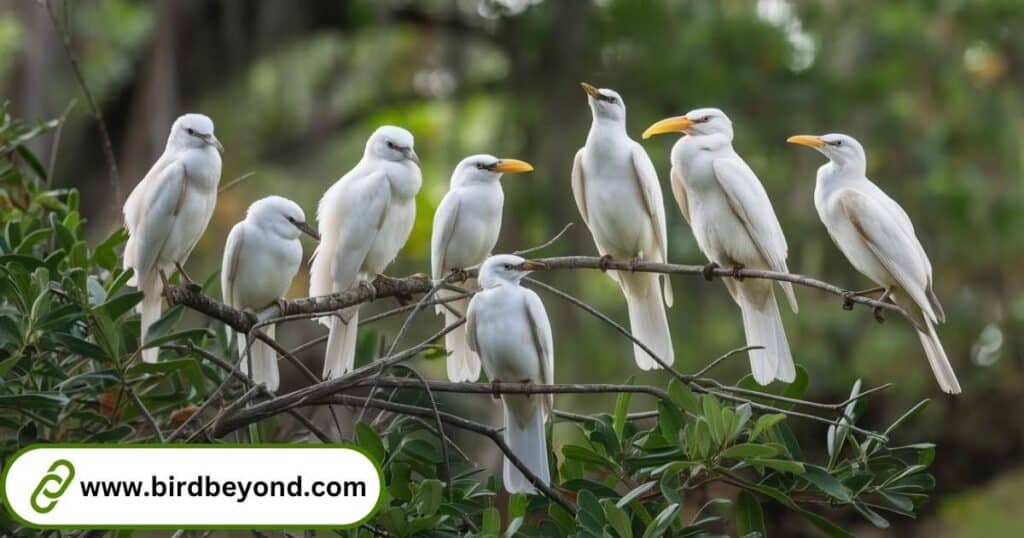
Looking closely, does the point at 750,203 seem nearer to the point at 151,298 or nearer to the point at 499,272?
the point at 499,272

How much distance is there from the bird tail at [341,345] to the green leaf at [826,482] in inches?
39.6

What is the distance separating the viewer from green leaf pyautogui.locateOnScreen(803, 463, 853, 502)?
2.17m

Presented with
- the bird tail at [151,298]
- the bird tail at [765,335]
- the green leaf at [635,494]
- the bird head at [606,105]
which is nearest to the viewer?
the green leaf at [635,494]

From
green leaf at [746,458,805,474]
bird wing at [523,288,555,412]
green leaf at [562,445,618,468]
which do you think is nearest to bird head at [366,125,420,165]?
bird wing at [523,288,555,412]

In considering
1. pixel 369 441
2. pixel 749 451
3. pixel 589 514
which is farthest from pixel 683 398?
pixel 369 441

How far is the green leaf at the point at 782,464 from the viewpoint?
2125 millimetres

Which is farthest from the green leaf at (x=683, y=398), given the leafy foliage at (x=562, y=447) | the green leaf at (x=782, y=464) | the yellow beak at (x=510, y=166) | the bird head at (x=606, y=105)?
the bird head at (x=606, y=105)

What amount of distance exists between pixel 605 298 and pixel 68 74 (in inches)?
117

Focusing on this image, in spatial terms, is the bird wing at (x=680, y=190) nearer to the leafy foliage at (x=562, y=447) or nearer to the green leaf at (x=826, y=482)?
the leafy foliage at (x=562, y=447)

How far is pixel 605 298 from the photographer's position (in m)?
6.82

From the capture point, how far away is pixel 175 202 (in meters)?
2.71

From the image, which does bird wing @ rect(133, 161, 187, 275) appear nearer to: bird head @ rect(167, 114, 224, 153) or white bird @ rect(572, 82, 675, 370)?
bird head @ rect(167, 114, 224, 153)

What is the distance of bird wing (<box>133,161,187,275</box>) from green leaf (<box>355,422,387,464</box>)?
0.71 m

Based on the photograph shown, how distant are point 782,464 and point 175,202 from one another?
1305 mm
